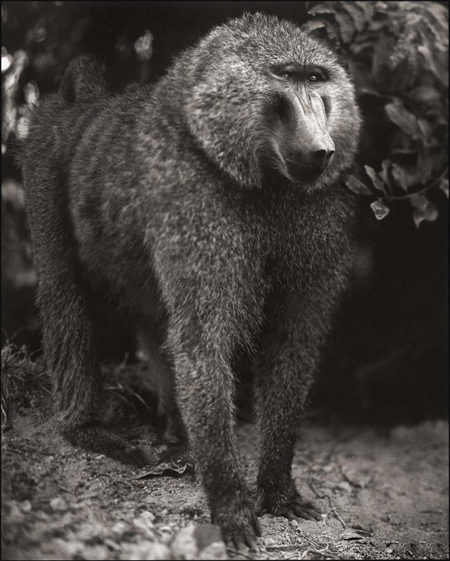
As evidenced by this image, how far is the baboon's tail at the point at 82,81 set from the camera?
3945mm

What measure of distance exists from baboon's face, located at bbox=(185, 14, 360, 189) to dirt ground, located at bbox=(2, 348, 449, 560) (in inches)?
54.8

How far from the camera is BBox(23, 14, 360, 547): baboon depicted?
117 inches

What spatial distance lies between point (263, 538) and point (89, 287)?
151 centimetres

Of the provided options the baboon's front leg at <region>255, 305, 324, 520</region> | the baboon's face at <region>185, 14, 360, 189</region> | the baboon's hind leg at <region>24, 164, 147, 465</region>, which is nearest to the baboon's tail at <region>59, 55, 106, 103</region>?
the baboon's hind leg at <region>24, 164, 147, 465</region>

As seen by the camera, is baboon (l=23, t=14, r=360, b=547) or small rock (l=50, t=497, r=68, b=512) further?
baboon (l=23, t=14, r=360, b=547)

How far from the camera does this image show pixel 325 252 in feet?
10.8

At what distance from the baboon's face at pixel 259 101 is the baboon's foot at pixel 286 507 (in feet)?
4.70

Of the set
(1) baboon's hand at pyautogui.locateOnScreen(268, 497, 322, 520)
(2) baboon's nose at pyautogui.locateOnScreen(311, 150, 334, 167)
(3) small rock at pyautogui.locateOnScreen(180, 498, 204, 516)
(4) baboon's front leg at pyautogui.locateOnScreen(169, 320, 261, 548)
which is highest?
(2) baboon's nose at pyautogui.locateOnScreen(311, 150, 334, 167)

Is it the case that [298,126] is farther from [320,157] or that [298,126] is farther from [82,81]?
[82,81]

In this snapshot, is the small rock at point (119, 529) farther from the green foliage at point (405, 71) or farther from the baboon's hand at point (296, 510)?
the green foliage at point (405, 71)

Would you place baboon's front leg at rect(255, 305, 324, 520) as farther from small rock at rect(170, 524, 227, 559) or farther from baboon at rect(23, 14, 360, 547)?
small rock at rect(170, 524, 227, 559)

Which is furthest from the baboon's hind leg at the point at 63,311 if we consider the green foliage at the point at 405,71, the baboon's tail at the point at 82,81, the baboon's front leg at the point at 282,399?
the green foliage at the point at 405,71

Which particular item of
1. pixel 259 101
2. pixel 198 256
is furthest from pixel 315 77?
pixel 198 256

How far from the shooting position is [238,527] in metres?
2.91
